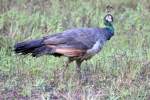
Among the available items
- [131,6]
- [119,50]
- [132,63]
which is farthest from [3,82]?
[131,6]


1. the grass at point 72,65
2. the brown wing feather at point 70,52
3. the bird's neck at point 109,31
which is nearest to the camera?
the grass at point 72,65

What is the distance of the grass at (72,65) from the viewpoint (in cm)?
664

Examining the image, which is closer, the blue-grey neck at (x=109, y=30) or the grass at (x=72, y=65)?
the grass at (x=72, y=65)

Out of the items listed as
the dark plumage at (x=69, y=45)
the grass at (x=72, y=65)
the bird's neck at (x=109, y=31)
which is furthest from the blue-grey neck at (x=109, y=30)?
the grass at (x=72, y=65)

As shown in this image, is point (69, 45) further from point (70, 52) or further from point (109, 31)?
point (109, 31)

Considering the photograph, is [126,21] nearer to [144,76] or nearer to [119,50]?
[119,50]

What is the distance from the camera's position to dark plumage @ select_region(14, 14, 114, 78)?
707 cm

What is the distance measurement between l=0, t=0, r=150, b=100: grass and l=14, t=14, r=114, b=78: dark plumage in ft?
0.94

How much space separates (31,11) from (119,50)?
245cm

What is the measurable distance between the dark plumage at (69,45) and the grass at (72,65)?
11.3 inches

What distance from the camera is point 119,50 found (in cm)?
855

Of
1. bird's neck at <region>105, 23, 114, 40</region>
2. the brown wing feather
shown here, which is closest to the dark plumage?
the brown wing feather

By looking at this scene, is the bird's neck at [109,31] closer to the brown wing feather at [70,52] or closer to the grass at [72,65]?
the grass at [72,65]

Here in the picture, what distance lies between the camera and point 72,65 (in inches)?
305
